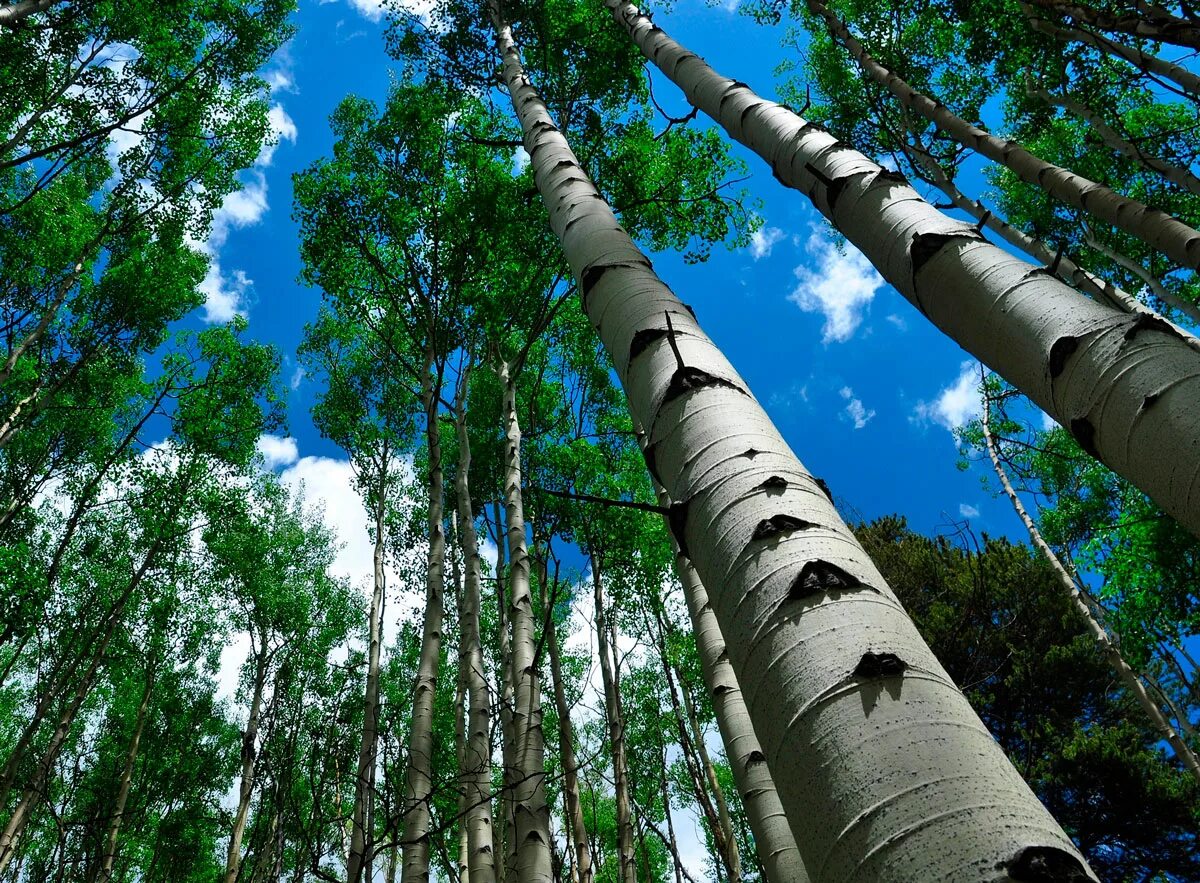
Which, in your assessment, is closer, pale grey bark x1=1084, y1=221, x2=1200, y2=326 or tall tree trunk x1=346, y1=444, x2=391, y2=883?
tall tree trunk x1=346, y1=444, x2=391, y2=883

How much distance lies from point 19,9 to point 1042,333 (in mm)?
7627

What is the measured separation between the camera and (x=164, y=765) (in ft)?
52.6

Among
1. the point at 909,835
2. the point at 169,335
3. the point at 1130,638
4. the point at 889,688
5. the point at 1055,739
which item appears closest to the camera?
the point at 909,835

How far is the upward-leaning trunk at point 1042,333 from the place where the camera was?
0.96 m

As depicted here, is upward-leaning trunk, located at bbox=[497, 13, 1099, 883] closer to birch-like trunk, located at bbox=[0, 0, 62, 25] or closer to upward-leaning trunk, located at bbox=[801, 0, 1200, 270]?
upward-leaning trunk, located at bbox=[801, 0, 1200, 270]

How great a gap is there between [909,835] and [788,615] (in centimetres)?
27

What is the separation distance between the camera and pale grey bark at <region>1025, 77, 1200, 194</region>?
5664 mm

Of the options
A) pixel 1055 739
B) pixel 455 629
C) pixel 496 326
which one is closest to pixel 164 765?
pixel 455 629

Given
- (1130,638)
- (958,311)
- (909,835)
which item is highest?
(1130,638)

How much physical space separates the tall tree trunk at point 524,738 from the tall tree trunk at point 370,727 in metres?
0.91

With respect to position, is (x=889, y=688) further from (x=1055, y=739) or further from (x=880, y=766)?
(x=1055, y=739)

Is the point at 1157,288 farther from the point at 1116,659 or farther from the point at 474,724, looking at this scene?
the point at 474,724

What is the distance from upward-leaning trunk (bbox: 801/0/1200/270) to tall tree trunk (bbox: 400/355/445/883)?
4751 mm

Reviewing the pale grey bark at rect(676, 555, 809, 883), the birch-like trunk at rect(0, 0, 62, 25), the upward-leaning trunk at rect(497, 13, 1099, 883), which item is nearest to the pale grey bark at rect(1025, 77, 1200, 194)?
the pale grey bark at rect(676, 555, 809, 883)
